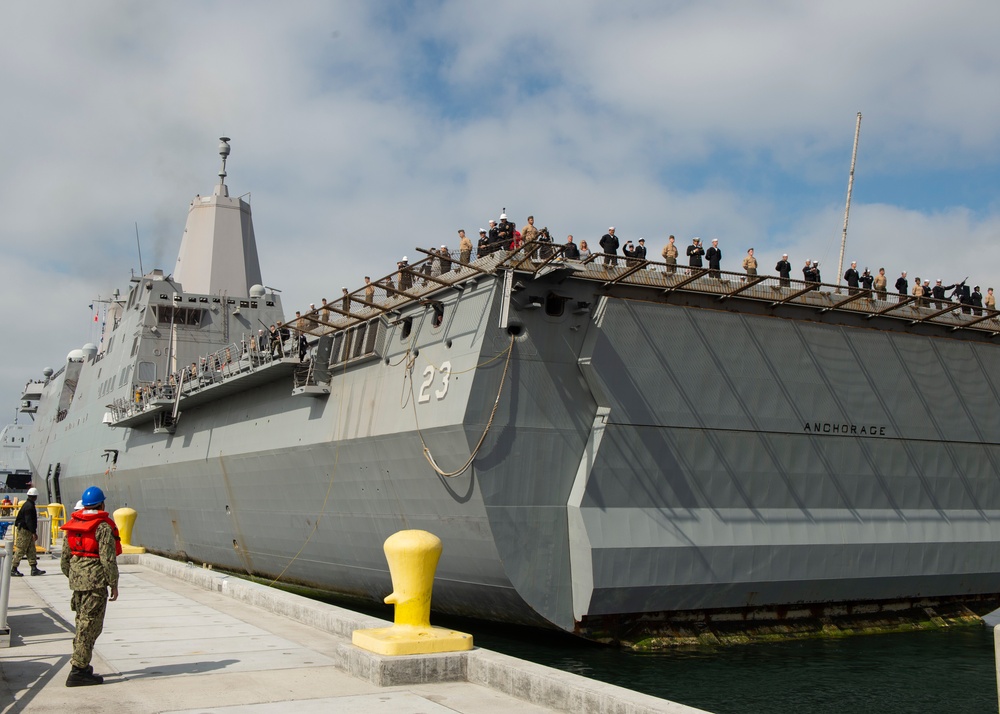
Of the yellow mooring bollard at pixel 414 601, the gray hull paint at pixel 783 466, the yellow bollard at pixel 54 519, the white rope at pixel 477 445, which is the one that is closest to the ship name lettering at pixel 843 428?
the gray hull paint at pixel 783 466

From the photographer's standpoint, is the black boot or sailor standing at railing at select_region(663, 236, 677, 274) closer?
the black boot

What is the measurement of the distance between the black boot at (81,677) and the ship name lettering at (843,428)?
12.6 m

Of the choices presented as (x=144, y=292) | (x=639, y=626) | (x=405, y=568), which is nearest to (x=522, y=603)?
(x=639, y=626)

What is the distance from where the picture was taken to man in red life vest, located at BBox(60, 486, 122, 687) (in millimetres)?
6879

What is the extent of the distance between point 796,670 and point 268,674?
9.48 metres

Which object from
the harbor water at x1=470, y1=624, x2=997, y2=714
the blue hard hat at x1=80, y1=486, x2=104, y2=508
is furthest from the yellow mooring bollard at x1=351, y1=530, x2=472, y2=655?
the harbor water at x1=470, y1=624, x2=997, y2=714

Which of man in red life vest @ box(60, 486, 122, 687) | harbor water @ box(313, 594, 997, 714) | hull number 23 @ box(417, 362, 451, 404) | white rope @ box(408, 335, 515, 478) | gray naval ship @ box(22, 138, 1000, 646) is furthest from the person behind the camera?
hull number 23 @ box(417, 362, 451, 404)

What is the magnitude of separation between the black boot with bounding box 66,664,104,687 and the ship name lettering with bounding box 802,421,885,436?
41.2 ft

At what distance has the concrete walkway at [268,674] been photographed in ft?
20.0

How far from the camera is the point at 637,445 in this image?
1468cm

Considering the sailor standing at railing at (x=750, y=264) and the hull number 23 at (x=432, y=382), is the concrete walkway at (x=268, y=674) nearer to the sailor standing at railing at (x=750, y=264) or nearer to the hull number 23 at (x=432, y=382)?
the hull number 23 at (x=432, y=382)

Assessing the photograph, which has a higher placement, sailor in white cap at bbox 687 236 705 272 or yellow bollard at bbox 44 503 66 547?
sailor in white cap at bbox 687 236 705 272

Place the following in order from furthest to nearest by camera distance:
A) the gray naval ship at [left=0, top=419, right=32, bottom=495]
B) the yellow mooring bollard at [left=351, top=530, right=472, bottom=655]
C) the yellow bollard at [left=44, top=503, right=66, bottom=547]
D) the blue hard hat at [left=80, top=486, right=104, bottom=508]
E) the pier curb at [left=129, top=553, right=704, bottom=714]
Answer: the gray naval ship at [left=0, top=419, right=32, bottom=495], the yellow bollard at [left=44, top=503, right=66, bottom=547], the blue hard hat at [left=80, top=486, right=104, bottom=508], the yellow mooring bollard at [left=351, top=530, right=472, bottom=655], the pier curb at [left=129, top=553, right=704, bottom=714]

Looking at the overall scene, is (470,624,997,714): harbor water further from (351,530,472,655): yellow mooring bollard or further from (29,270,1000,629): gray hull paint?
(351,530,472,655): yellow mooring bollard
